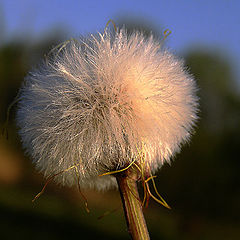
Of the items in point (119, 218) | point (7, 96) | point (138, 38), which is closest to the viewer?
point (138, 38)

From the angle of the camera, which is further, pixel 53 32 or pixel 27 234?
pixel 53 32

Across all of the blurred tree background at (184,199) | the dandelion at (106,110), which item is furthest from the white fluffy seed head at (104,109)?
the blurred tree background at (184,199)

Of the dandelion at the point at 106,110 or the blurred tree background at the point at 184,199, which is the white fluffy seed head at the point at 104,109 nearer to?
the dandelion at the point at 106,110

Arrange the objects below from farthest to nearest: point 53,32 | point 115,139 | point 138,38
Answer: point 53,32 < point 138,38 < point 115,139

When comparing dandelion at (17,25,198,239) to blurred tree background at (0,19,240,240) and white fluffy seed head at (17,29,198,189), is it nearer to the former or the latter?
white fluffy seed head at (17,29,198,189)

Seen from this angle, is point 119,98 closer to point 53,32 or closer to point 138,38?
point 138,38

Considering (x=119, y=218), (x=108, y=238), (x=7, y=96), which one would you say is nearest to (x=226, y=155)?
(x=119, y=218)

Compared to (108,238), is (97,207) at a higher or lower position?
lower
